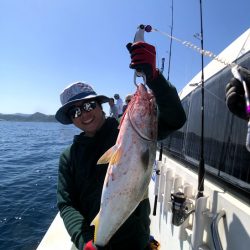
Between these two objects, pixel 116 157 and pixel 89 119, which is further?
pixel 89 119

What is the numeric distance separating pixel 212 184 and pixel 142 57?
164 centimetres

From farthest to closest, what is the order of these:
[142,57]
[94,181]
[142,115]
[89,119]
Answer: [89,119] → [94,181] → [142,115] → [142,57]

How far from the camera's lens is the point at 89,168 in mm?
2855

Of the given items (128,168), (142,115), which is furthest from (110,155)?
(142,115)

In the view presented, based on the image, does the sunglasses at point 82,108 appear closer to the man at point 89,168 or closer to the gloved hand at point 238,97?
the man at point 89,168

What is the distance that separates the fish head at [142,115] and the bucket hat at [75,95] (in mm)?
788

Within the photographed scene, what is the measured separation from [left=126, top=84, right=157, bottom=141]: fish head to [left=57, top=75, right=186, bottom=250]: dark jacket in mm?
122

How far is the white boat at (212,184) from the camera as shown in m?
2.46

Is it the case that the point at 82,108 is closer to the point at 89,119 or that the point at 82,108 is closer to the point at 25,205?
the point at 89,119

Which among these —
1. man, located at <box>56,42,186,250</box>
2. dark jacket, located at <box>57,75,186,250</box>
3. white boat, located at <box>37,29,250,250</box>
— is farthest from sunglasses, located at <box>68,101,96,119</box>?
white boat, located at <box>37,29,250,250</box>

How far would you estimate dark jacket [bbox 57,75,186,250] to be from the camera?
238 centimetres

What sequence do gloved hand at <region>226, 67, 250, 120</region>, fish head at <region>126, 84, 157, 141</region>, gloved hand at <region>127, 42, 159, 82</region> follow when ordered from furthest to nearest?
fish head at <region>126, 84, 157, 141</region> → gloved hand at <region>127, 42, 159, 82</region> → gloved hand at <region>226, 67, 250, 120</region>

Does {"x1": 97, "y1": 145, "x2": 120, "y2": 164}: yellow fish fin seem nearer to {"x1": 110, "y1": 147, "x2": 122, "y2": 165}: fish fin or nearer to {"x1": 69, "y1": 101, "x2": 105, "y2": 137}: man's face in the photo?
{"x1": 110, "y1": 147, "x2": 122, "y2": 165}: fish fin

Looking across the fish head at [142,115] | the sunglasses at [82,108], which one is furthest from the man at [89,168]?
the fish head at [142,115]
